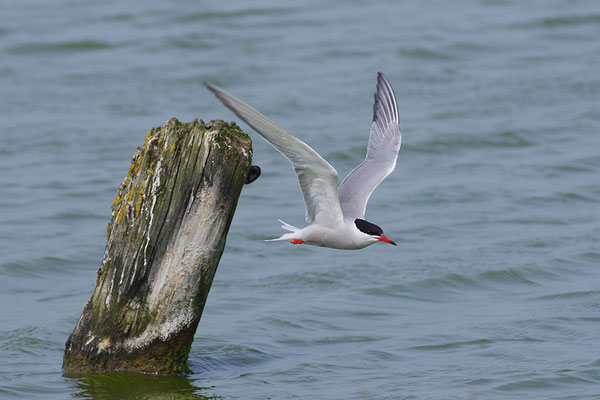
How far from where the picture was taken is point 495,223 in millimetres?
10844

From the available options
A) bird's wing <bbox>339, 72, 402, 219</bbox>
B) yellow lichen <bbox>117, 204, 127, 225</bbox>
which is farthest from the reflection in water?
bird's wing <bbox>339, 72, 402, 219</bbox>

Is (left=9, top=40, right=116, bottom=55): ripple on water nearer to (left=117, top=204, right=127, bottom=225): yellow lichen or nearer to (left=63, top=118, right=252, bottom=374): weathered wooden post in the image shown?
(left=63, top=118, right=252, bottom=374): weathered wooden post

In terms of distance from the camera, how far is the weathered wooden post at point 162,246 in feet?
18.6

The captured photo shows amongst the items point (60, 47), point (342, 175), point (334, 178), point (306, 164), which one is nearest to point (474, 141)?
point (342, 175)

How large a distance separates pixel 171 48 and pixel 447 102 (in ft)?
18.0

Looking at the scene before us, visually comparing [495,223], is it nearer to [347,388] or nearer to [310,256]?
[310,256]

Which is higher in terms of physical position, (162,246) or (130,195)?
(130,195)

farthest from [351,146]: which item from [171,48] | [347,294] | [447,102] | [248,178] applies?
[248,178]

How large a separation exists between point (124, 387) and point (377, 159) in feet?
8.66

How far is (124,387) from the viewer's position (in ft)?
20.4

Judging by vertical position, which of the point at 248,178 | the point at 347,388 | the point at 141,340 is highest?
the point at 248,178

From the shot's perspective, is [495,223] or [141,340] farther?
[495,223]

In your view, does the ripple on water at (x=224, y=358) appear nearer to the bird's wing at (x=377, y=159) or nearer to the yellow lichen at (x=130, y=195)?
the bird's wing at (x=377, y=159)

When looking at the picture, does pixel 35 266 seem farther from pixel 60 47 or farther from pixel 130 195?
pixel 60 47
